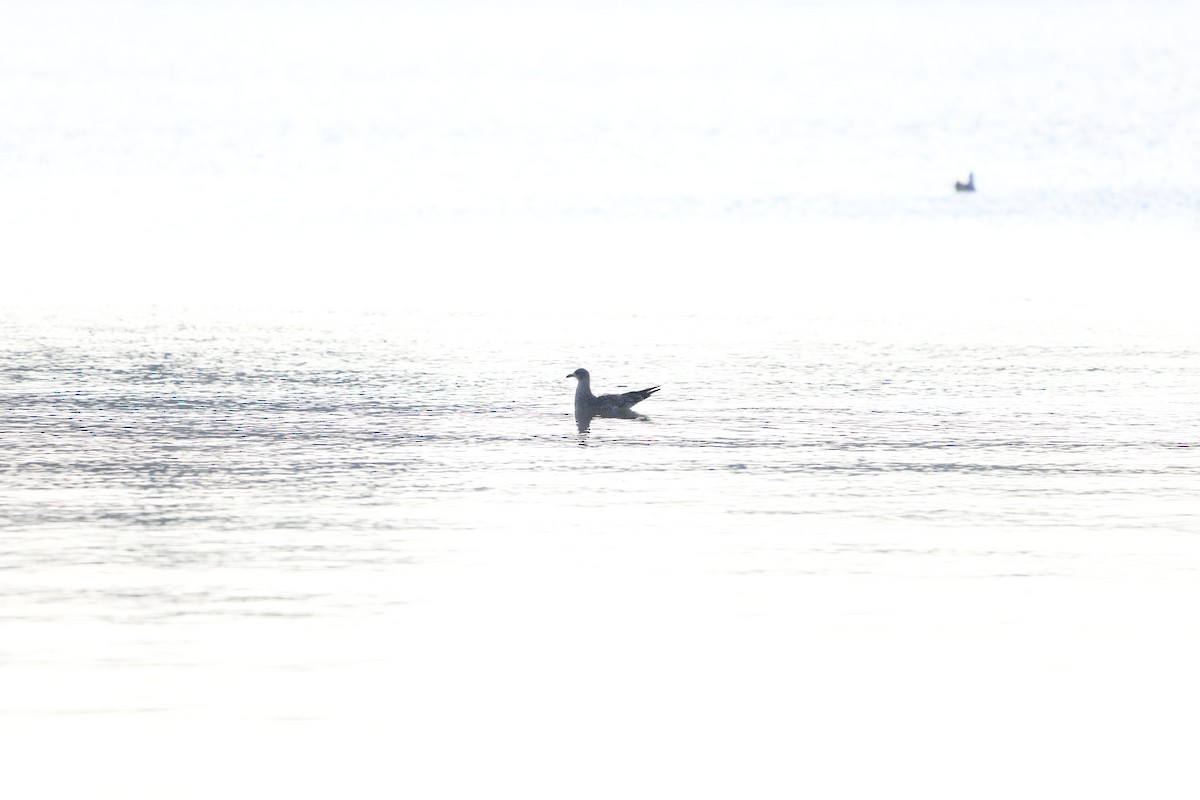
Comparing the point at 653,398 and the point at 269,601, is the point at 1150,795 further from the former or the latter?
the point at 653,398

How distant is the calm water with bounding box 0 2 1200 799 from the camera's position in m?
11.9

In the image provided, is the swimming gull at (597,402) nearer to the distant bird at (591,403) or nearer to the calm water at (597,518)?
the distant bird at (591,403)

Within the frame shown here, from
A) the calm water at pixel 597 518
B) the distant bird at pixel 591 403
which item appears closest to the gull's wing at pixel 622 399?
the distant bird at pixel 591 403

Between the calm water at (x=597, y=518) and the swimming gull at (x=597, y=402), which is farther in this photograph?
the swimming gull at (x=597, y=402)

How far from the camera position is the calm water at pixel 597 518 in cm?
1195

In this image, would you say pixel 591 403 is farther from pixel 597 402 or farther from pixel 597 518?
pixel 597 518

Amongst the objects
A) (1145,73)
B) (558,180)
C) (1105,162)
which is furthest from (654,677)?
(1145,73)

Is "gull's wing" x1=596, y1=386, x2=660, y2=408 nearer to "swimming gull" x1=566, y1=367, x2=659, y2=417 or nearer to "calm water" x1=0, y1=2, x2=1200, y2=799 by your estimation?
"swimming gull" x1=566, y1=367, x2=659, y2=417

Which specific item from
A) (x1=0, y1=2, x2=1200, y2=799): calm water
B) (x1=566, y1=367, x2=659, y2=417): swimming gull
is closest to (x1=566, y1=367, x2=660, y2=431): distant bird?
(x1=566, y1=367, x2=659, y2=417): swimming gull

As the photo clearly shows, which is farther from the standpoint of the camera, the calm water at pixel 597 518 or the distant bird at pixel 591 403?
the distant bird at pixel 591 403

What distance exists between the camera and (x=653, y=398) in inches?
937

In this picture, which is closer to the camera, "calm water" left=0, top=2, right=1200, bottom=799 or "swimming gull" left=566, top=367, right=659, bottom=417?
"calm water" left=0, top=2, right=1200, bottom=799

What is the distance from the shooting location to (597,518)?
17.5m

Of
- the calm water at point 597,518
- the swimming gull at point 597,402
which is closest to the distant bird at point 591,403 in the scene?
the swimming gull at point 597,402
